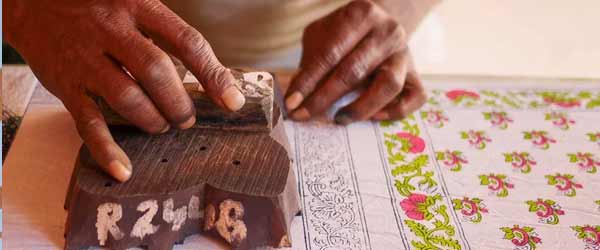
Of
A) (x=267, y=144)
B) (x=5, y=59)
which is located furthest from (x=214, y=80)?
(x=5, y=59)

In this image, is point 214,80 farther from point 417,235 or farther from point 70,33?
point 417,235

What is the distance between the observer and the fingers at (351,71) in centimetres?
114

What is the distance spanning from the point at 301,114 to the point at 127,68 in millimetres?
366

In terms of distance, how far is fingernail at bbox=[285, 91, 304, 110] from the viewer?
113 cm

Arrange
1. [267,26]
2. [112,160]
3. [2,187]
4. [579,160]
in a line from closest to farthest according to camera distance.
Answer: [112,160] → [2,187] → [579,160] → [267,26]

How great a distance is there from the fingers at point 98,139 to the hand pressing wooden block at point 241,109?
20 millimetres

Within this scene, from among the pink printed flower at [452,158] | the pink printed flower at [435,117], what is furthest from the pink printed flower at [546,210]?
the pink printed flower at [435,117]

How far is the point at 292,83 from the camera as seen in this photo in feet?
3.76

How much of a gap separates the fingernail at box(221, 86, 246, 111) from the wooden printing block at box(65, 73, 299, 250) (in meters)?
0.03

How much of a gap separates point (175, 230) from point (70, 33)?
1.03 ft

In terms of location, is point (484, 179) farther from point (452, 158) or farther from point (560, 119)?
point (560, 119)

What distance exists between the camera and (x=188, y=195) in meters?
0.85

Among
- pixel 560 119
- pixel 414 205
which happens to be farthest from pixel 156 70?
pixel 560 119

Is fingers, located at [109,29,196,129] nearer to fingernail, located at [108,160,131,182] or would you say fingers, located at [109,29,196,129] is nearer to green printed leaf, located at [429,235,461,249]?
fingernail, located at [108,160,131,182]
